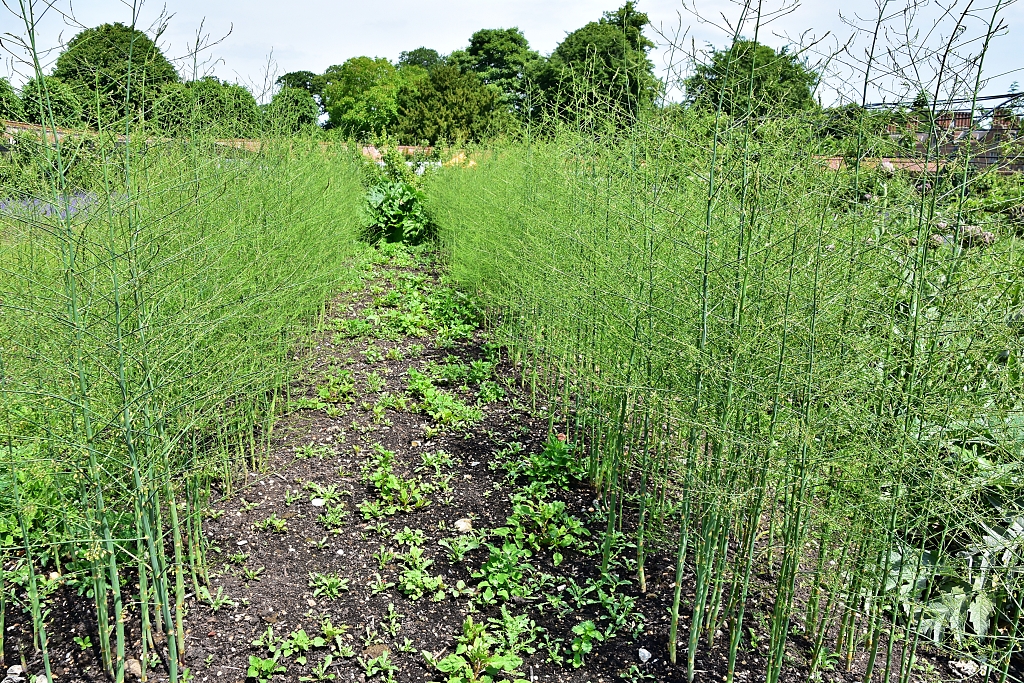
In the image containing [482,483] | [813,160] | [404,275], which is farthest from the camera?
[404,275]

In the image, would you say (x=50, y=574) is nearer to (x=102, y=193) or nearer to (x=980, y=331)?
(x=102, y=193)

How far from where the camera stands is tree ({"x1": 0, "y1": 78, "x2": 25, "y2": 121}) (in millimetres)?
2705

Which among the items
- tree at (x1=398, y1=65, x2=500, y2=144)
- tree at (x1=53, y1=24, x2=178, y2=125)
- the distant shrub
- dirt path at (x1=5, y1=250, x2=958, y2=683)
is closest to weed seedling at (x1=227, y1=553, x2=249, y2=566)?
dirt path at (x1=5, y1=250, x2=958, y2=683)

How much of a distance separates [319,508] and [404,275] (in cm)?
623

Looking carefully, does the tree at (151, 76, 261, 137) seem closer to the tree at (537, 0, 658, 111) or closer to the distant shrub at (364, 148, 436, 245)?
the tree at (537, 0, 658, 111)

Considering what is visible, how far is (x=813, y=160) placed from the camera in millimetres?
3289

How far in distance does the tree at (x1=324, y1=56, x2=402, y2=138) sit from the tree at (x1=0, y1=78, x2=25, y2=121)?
28.4 m

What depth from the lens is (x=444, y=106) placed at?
23.8 meters

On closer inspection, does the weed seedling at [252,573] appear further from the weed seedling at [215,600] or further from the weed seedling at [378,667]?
the weed seedling at [378,667]

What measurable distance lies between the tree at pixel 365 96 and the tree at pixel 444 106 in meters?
5.80

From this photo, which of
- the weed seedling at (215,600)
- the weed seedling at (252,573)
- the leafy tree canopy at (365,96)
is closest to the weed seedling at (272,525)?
the weed seedling at (252,573)

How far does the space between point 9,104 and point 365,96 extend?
3195cm

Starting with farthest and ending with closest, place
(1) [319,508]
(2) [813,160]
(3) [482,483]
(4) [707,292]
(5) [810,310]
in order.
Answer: (3) [482,483], (1) [319,508], (2) [813,160], (4) [707,292], (5) [810,310]

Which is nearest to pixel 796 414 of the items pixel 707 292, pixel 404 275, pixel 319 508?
pixel 707 292
